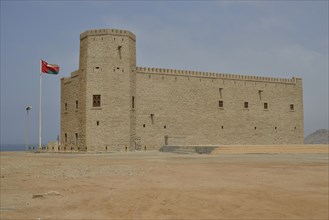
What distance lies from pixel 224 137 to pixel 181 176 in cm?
2540

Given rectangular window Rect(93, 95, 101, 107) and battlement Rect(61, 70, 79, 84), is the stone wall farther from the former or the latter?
battlement Rect(61, 70, 79, 84)

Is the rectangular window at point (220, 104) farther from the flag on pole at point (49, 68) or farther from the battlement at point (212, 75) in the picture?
the flag on pole at point (49, 68)

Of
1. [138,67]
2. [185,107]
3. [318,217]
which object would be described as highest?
[138,67]

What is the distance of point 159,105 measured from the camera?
3325 centimetres

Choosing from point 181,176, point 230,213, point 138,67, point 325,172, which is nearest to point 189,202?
point 230,213

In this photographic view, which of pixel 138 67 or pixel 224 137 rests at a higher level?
pixel 138 67

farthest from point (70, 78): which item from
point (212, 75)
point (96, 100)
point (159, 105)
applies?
point (212, 75)

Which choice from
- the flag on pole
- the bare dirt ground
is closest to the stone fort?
the flag on pole

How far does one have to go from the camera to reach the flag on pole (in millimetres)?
31984

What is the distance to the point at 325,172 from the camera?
41.8ft

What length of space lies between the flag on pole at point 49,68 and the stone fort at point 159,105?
5.07ft

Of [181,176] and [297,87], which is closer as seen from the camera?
[181,176]

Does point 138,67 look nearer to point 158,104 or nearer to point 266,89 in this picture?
point 158,104

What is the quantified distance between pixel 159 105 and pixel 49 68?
970cm
